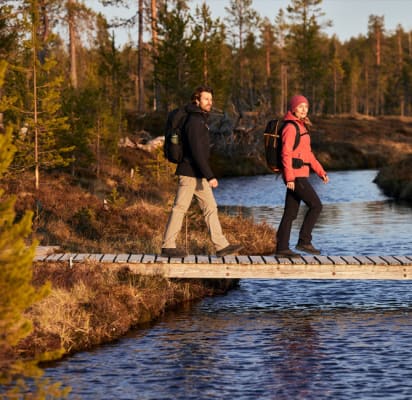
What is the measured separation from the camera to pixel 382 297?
530 inches

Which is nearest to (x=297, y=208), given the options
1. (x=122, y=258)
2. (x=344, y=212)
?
(x=122, y=258)

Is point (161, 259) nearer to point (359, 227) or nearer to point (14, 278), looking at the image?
point (14, 278)

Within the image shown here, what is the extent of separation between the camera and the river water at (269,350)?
844cm

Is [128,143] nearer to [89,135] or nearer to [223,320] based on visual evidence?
[89,135]

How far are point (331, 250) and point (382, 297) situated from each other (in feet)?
16.6

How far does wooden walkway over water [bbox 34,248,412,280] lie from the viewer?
11828mm

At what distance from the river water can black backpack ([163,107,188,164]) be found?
7.72 ft

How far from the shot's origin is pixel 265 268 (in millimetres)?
11836

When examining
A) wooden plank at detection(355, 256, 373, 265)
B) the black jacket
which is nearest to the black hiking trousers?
wooden plank at detection(355, 256, 373, 265)

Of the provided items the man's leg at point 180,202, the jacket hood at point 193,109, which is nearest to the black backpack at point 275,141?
the jacket hood at point 193,109

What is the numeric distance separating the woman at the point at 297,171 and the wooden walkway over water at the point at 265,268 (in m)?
0.45

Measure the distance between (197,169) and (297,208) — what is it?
1750 mm

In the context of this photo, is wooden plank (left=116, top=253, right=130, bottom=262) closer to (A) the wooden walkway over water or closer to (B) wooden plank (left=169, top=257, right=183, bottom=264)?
(A) the wooden walkway over water

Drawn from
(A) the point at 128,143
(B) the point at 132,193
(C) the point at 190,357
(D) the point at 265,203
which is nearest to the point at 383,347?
(C) the point at 190,357
